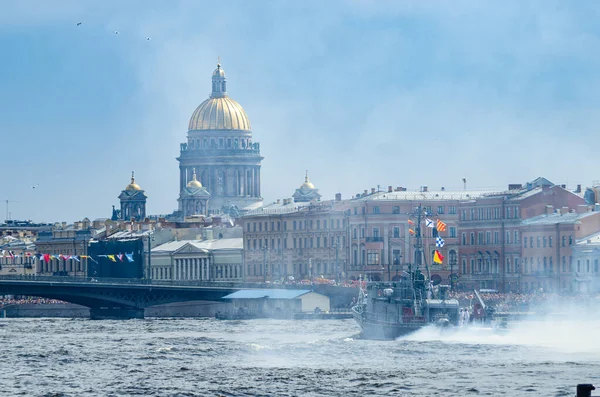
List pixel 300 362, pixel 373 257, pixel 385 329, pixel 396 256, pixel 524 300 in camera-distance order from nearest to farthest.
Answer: pixel 300 362 → pixel 385 329 → pixel 524 300 → pixel 396 256 → pixel 373 257

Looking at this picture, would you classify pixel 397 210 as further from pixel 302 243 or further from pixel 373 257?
pixel 302 243

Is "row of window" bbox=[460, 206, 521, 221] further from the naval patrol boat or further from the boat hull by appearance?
the naval patrol boat

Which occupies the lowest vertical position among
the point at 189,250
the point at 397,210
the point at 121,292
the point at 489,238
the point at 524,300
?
the point at 524,300

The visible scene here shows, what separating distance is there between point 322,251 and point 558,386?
91338 millimetres

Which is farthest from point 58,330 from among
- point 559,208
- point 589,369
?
point 589,369

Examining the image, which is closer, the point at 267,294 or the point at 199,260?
the point at 267,294

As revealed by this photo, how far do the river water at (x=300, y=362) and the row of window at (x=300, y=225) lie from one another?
46.4 m

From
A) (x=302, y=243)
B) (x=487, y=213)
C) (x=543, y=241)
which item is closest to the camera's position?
(x=543, y=241)

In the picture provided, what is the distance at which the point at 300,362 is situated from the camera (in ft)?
251

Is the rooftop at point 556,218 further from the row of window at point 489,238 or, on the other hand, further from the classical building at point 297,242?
the classical building at point 297,242

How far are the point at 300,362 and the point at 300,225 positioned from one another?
8271cm

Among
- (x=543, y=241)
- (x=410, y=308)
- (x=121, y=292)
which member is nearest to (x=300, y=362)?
(x=410, y=308)

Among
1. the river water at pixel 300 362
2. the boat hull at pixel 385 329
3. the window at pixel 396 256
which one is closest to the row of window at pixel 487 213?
the window at pixel 396 256

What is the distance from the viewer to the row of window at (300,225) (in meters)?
153
